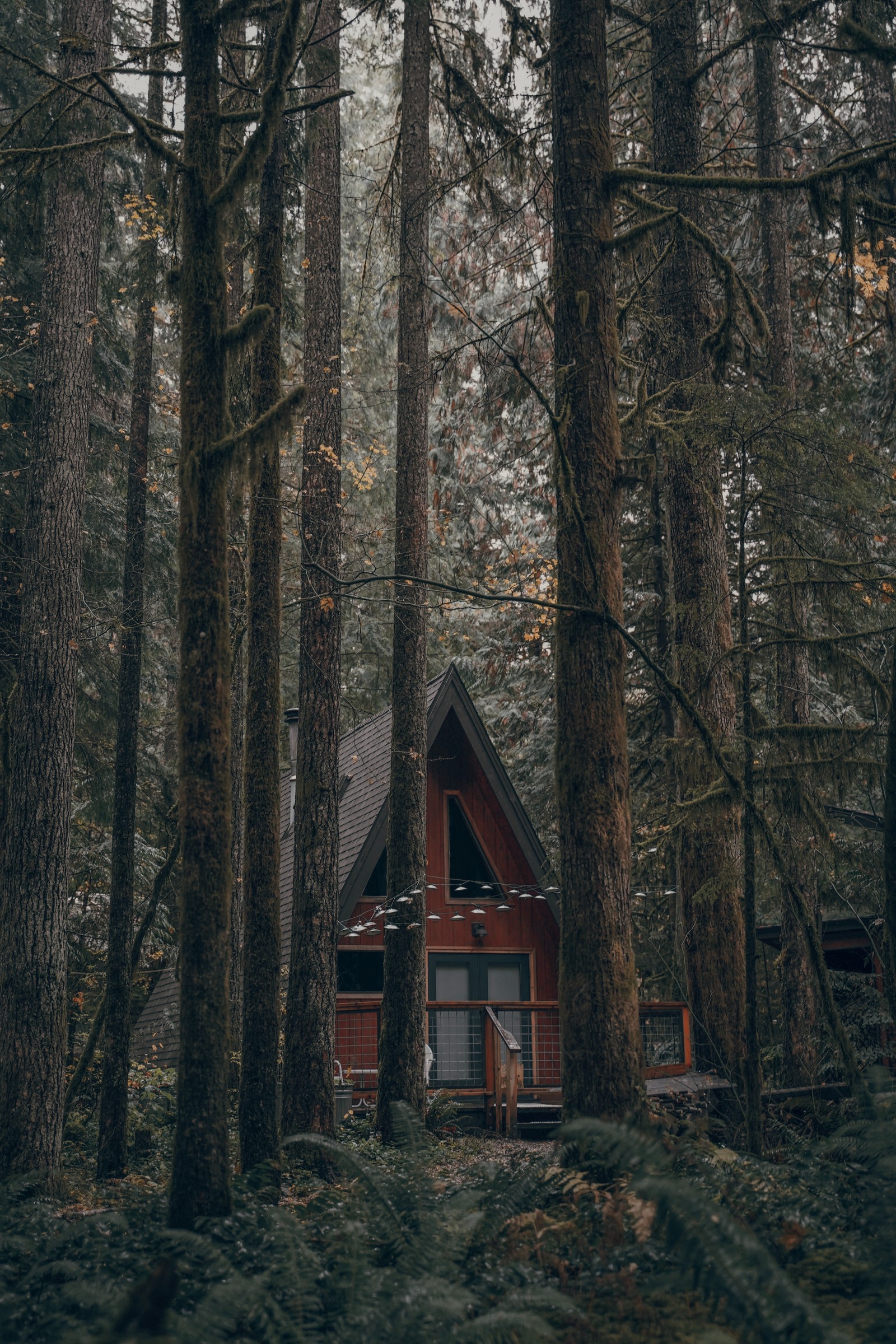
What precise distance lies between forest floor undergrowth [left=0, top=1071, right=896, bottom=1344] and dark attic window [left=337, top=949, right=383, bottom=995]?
12.0 metres

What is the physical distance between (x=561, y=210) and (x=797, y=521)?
16.7ft

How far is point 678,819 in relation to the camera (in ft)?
27.5

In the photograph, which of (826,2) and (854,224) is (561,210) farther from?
(826,2)

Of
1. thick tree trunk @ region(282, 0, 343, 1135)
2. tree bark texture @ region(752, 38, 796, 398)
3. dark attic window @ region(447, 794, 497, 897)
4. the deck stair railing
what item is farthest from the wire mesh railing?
tree bark texture @ region(752, 38, 796, 398)

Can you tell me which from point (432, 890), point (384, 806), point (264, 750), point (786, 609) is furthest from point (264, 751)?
point (432, 890)

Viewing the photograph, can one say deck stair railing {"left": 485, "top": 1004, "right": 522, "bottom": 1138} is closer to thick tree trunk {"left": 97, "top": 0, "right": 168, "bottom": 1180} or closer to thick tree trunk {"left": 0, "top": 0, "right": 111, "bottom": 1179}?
thick tree trunk {"left": 97, "top": 0, "right": 168, "bottom": 1180}

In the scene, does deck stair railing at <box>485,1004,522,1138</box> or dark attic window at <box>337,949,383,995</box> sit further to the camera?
dark attic window at <box>337,949,383,995</box>

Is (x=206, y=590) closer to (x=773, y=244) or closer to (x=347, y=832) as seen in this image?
(x=773, y=244)

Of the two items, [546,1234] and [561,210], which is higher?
[561,210]

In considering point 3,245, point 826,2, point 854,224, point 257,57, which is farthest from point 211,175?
point 3,245

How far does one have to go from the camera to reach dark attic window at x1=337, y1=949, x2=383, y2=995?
60.4 ft

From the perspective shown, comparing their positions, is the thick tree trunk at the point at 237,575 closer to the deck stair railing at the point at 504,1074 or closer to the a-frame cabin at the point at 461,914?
the a-frame cabin at the point at 461,914

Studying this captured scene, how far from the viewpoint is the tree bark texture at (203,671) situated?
5477mm

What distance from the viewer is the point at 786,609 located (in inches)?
516
